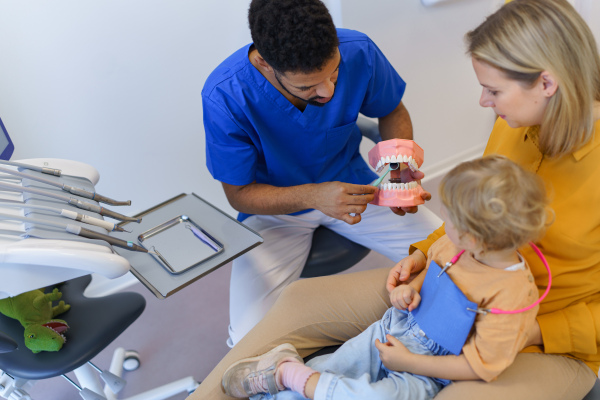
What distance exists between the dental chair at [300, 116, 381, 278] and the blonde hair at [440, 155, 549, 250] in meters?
0.65

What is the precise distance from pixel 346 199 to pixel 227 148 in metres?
0.38

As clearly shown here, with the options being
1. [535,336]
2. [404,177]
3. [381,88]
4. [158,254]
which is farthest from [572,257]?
[158,254]

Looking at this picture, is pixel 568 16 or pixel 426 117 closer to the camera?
pixel 568 16

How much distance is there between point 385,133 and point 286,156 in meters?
0.33

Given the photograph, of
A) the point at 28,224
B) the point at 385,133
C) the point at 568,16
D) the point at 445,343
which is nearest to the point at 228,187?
the point at 385,133

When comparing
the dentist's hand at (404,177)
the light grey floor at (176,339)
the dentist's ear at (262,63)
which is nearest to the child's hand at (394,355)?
the dentist's hand at (404,177)

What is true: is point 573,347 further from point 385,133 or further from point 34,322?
point 34,322

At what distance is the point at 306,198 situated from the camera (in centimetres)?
136

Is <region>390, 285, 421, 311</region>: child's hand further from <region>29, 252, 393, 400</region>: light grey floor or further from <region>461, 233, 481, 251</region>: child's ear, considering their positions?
<region>29, 252, 393, 400</region>: light grey floor

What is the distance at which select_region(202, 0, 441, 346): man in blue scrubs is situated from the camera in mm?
1320

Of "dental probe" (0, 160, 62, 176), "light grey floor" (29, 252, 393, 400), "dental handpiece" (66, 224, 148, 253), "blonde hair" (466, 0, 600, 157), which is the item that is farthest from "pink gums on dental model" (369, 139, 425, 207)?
"light grey floor" (29, 252, 393, 400)

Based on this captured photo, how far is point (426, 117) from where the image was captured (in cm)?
246

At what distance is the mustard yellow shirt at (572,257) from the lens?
970mm

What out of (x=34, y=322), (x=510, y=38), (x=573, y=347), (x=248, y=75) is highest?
(x=510, y=38)
